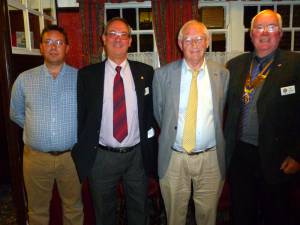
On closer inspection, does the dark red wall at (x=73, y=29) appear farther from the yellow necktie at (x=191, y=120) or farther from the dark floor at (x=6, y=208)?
the yellow necktie at (x=191, y=120)

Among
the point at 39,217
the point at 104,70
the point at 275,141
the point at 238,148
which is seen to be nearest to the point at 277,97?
the point at 275,141

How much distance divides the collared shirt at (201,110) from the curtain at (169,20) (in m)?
2.85

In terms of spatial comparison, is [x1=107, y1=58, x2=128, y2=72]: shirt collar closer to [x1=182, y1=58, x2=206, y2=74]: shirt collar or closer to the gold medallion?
[x1=182, y1=58, x2=206, y2=74]: shirt collar

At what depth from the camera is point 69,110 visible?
213cm

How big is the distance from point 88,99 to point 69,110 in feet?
0.66

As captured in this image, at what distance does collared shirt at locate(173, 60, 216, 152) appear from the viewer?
1.97m

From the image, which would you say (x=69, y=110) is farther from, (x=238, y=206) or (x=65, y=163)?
(x=238, y=206)

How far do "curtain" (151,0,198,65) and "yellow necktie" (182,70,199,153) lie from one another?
2929 millimetres

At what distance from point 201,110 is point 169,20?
124 inches

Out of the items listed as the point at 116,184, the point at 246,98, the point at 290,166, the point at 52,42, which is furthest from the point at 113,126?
the point at 290,166

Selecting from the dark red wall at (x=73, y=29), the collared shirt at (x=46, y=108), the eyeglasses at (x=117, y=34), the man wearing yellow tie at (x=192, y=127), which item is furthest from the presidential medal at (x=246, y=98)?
the dark red wall at (x=73, y=29)

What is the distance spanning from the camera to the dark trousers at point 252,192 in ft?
6.38

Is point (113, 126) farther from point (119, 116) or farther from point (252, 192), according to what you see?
point (252, 192)

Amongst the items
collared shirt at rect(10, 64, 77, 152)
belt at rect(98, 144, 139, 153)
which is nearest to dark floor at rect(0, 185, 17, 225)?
collared shirt at rect(10, 64, 77, 152)
